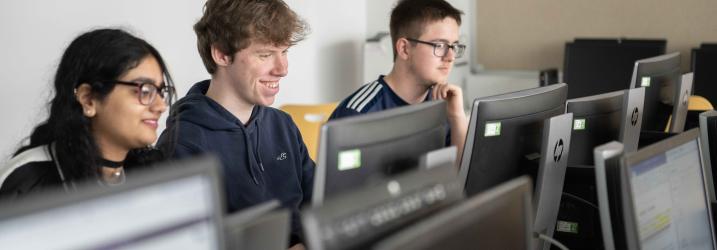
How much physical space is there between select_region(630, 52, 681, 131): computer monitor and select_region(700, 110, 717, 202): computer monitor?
768mm

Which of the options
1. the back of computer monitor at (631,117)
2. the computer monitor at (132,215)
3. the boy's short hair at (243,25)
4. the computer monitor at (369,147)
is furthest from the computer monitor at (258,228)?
the back of computer monitor at (631,117)

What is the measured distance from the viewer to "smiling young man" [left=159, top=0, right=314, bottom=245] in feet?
7.88

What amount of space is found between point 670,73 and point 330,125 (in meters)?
2.09

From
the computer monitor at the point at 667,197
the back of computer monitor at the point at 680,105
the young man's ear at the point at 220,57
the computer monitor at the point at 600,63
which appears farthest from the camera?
the computer monitor at the point at 600,63

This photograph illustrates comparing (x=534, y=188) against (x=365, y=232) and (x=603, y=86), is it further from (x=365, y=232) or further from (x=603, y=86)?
(x=603, y=86)

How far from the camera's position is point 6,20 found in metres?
3.11

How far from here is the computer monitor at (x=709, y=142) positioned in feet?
7.45

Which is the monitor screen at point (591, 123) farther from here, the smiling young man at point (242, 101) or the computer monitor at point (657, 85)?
the smiling young man at point (242, 101)

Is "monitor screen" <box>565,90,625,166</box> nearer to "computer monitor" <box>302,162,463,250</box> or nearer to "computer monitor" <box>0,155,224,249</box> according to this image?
"computer monitor" <box>302,162,463,250</box>

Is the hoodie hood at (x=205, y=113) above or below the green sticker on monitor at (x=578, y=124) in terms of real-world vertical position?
above

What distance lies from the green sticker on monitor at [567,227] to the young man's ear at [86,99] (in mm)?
1353

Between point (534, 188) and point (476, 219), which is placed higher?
point (476, 219)

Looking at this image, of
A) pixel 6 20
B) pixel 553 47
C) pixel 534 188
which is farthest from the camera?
pixel 553 47

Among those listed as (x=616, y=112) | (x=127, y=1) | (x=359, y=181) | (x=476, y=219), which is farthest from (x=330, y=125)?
(x=127, y=1)
